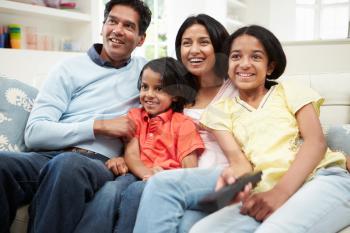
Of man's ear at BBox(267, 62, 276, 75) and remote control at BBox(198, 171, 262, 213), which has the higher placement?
man's ear at BBox(267, 62, 276, 75)

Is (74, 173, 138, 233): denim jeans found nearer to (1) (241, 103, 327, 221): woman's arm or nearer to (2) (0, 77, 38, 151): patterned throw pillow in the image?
(1) (241, 103, 327, 221): woman's arm

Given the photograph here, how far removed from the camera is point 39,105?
0.96 meters

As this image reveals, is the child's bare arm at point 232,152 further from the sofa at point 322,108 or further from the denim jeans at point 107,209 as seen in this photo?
the sofa at point 322,108

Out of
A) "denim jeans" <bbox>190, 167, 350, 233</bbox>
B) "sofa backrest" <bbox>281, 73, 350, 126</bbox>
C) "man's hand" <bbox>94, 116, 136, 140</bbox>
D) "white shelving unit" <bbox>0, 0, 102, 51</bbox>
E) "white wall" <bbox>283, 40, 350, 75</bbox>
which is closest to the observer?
"denim jeans" <bbox>190, 167, 350, 233</bbox>

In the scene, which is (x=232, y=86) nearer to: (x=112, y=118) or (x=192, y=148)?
(x=192, y=148)

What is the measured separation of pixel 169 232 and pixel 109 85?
1.68 feet

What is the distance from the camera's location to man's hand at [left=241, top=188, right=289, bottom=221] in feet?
1.94

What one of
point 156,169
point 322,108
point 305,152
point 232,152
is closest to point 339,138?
point 322,108

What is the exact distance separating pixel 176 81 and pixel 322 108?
55 cm

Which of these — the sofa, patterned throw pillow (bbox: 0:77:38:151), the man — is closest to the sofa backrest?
the sofa

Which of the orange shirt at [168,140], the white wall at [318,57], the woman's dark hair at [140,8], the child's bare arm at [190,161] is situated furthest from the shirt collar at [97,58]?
the white wall at [318,57]

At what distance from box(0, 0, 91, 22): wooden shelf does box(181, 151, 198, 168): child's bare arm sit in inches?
36.7

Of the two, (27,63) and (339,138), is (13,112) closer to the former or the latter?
(27,63)

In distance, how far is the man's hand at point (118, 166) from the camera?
2.80 ft
